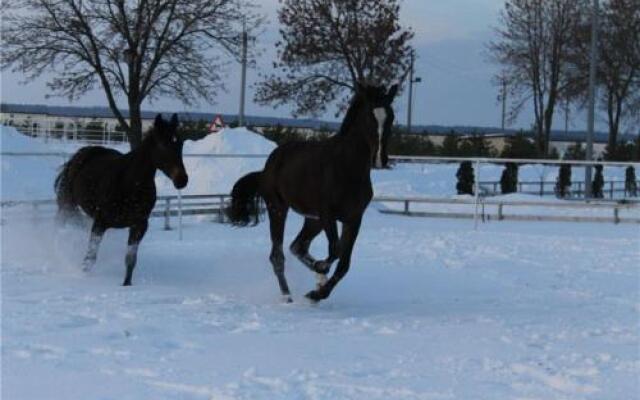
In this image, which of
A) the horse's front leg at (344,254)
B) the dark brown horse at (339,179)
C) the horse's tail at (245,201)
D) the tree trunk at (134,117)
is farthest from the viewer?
the tree trunk at (134,117)

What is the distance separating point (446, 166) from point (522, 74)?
665 cm

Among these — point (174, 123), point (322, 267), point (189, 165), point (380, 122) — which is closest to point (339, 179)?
point (380, 122)

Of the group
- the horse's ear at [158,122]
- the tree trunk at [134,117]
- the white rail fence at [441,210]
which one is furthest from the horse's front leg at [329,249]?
the tree trunk at [134,117]

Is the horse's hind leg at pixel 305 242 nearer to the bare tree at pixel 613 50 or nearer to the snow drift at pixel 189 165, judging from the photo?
the snow drift at pixel 189 165

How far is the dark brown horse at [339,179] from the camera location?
6816 mm

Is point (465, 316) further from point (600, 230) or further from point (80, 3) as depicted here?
point (80, 3)

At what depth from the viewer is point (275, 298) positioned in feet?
24.5

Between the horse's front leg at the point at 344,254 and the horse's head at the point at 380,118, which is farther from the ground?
the horse's head at the point at 380,118

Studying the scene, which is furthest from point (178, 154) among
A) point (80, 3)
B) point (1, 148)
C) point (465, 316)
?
point (80, 3)

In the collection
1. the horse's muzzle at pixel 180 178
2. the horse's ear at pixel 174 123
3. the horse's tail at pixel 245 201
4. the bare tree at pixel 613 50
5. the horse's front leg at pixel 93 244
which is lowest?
the horse's front leg at pixel 93 244

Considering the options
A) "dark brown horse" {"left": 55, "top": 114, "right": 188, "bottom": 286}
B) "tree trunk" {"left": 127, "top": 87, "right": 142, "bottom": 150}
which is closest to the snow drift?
"tree trunk" {"left": 127, "top": 87, "right": 142, "bottom": 150}

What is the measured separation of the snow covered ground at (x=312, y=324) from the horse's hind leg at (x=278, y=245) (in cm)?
20

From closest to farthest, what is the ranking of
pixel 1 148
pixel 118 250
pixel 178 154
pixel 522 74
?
pixel 178 154 → pixel 118 250 → pixel 1 148 → pixel 522 74

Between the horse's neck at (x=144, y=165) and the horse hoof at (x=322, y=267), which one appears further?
the horse's neck at (x=144, y=165)
